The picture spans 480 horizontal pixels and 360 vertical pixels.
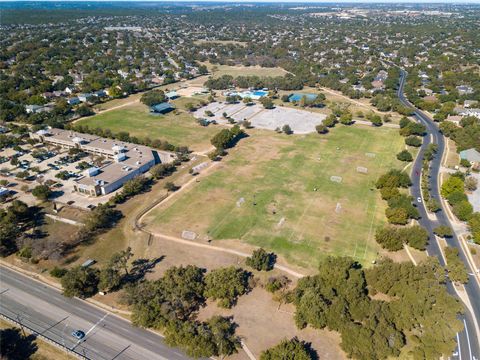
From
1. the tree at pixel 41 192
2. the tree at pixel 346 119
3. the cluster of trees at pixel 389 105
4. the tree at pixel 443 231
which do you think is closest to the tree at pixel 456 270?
the tree at pixel 443 231

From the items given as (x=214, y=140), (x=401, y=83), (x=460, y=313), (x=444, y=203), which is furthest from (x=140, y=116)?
(x=401, y=83)

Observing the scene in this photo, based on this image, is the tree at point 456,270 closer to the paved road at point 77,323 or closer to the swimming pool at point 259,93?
the paved road at point 77,323

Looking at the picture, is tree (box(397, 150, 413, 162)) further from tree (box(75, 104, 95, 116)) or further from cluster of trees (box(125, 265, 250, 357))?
tree (box(75, 104, 95, 116))

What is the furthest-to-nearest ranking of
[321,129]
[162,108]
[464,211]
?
1. [162,108]
2. [321,129]
3. [464,211]

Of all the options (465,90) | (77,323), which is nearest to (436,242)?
(77,323)

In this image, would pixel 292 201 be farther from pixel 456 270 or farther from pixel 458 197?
pixel 458 197

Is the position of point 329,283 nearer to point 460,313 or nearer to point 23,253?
point 460,313
